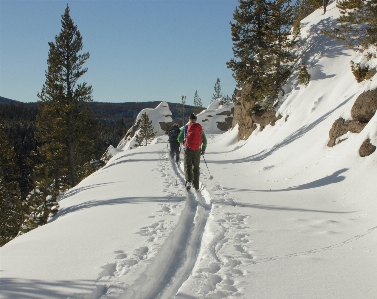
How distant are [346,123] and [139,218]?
26.7 feet

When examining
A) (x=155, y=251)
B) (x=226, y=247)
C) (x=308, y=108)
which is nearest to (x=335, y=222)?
(x=226, y=247)

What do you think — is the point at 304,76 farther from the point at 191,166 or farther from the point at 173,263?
the point at 173,263

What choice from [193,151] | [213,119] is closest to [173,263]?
[193,151]

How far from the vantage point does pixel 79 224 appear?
21.0 ft

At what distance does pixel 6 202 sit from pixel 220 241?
23.8m

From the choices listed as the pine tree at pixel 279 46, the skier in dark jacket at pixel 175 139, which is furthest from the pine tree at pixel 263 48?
the skier in dark jacket at pixel 175 139

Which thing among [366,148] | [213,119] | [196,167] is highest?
[213,119]

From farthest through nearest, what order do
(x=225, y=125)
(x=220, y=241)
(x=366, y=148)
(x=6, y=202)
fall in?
(x=225, y=125)
(x=6, y=202)
(x=366, y=148)
(x=220, y=241)

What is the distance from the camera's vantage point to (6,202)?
23.6 meters

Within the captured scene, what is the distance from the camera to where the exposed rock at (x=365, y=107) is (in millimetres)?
9789

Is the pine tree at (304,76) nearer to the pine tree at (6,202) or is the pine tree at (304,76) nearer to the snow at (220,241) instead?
the snow at (220,241)

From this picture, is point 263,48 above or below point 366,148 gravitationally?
above

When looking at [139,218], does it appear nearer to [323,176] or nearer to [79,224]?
[79,224]

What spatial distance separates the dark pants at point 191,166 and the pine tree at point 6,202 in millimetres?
15757
